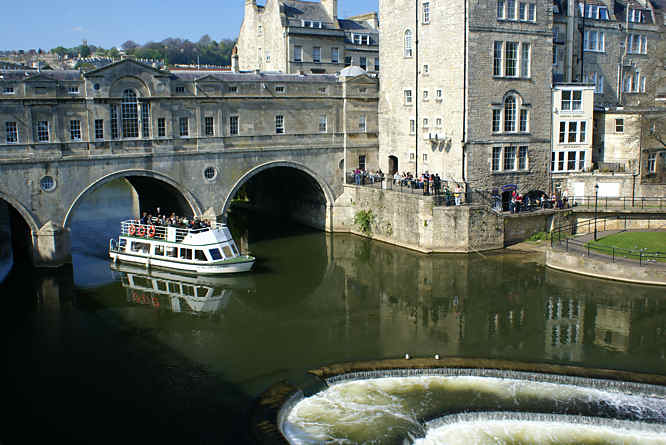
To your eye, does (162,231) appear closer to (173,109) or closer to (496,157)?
(173,109)

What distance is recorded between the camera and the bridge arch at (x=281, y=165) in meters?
40.9

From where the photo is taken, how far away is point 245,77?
41.4 m

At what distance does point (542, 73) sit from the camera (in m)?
41.7

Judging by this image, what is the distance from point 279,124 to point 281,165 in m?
2.56

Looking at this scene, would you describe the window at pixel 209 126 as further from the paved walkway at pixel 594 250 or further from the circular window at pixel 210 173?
the paved walkway at pixel 594 250

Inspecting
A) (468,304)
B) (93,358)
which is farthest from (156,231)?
(468,304)

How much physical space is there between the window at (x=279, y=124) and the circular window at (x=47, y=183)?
13.6 metres

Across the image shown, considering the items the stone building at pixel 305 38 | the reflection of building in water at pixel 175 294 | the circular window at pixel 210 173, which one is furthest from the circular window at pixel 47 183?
the stone building at pixel 305 38

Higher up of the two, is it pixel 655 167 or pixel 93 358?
pixel 655 167

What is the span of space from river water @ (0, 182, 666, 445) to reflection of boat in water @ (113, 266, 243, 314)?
13 centimetres

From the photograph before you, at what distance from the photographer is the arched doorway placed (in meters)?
45.8

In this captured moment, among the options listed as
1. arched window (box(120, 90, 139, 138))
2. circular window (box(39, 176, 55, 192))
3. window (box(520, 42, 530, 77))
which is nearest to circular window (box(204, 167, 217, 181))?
arched window (box(120, 90, 139, 138))

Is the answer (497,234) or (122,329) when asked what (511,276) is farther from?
(122,329)

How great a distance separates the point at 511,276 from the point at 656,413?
14.7 metres
